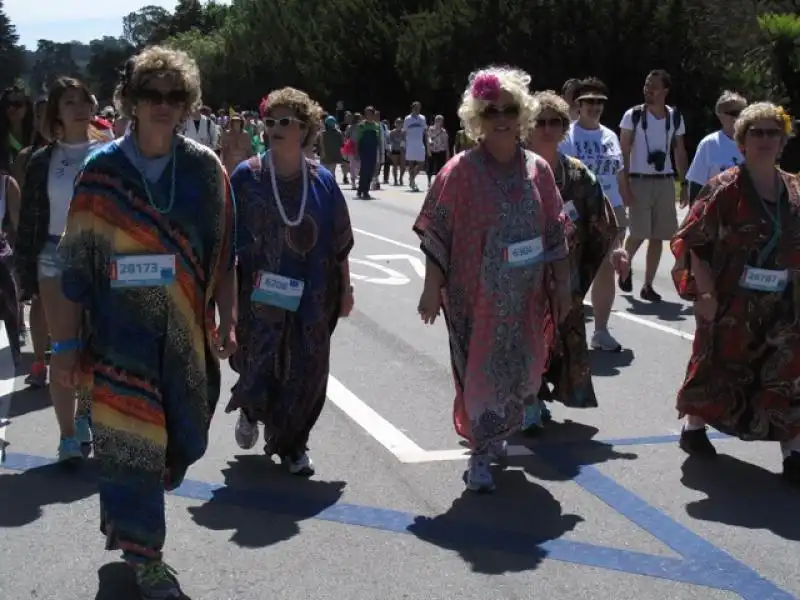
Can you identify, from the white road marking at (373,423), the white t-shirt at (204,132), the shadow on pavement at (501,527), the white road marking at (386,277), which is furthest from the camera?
the white t-shirt at (204,132)

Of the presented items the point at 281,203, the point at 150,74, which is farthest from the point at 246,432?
the point at 150,74

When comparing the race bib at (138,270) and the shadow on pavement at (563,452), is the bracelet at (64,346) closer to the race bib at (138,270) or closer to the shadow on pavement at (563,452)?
the race bib at (138,270)

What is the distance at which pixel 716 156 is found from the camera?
36.6ft

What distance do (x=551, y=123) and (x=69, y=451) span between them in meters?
3.08

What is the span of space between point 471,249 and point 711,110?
33.6 meters

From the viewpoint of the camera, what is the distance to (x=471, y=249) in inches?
239

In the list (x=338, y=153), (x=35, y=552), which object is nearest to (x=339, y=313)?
(x=35, y=552)

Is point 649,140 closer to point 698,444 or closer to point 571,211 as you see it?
point 571,211

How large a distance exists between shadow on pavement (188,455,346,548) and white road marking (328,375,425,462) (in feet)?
2.14

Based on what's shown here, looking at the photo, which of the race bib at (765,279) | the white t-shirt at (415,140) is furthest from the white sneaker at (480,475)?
the white t-shirt at (415,140)

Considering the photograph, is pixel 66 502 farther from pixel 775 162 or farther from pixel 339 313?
pixel 775 162

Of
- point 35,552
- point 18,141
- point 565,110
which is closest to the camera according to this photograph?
point 35,552

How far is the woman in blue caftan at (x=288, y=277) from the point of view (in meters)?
6.37

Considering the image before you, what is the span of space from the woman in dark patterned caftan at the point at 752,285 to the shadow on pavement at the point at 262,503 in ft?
6.65
